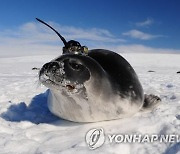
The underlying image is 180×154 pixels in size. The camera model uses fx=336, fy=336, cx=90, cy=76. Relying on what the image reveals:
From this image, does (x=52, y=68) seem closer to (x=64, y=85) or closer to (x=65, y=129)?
(x=64, y=85)

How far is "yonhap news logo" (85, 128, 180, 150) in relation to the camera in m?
2.73

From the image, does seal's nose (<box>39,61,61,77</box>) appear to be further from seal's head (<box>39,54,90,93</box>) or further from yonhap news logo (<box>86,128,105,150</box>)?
yonhap news logo (<box>86,128,105,150</box>)

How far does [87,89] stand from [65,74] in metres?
0.28

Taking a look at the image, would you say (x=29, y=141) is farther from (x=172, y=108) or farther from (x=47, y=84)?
(x=172, y=108)

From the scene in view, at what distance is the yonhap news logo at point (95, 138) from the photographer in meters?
2.73

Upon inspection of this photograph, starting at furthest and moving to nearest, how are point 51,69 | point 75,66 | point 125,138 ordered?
point 75,66
point 51,69
point 125,138

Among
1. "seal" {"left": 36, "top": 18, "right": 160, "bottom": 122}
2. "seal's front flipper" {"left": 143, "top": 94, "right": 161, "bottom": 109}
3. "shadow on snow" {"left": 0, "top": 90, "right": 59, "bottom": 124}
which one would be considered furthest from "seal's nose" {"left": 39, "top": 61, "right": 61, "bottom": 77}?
"seal's front flipper" {"left": 143, "top": 94, "right": 161, "bottom": 109}

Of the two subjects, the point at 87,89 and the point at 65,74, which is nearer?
the point at 65,74

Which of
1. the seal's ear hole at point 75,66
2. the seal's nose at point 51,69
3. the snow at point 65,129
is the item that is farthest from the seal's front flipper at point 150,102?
the seal's nose at point 51,69

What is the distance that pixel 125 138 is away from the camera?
2.83 meters

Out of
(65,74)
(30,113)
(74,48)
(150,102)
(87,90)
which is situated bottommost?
(30,113)

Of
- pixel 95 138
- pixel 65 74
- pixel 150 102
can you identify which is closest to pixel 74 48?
pixel 65 74

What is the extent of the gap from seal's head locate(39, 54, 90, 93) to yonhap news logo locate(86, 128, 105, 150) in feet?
1.34


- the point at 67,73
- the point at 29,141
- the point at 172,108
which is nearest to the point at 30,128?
the point at 29,141
